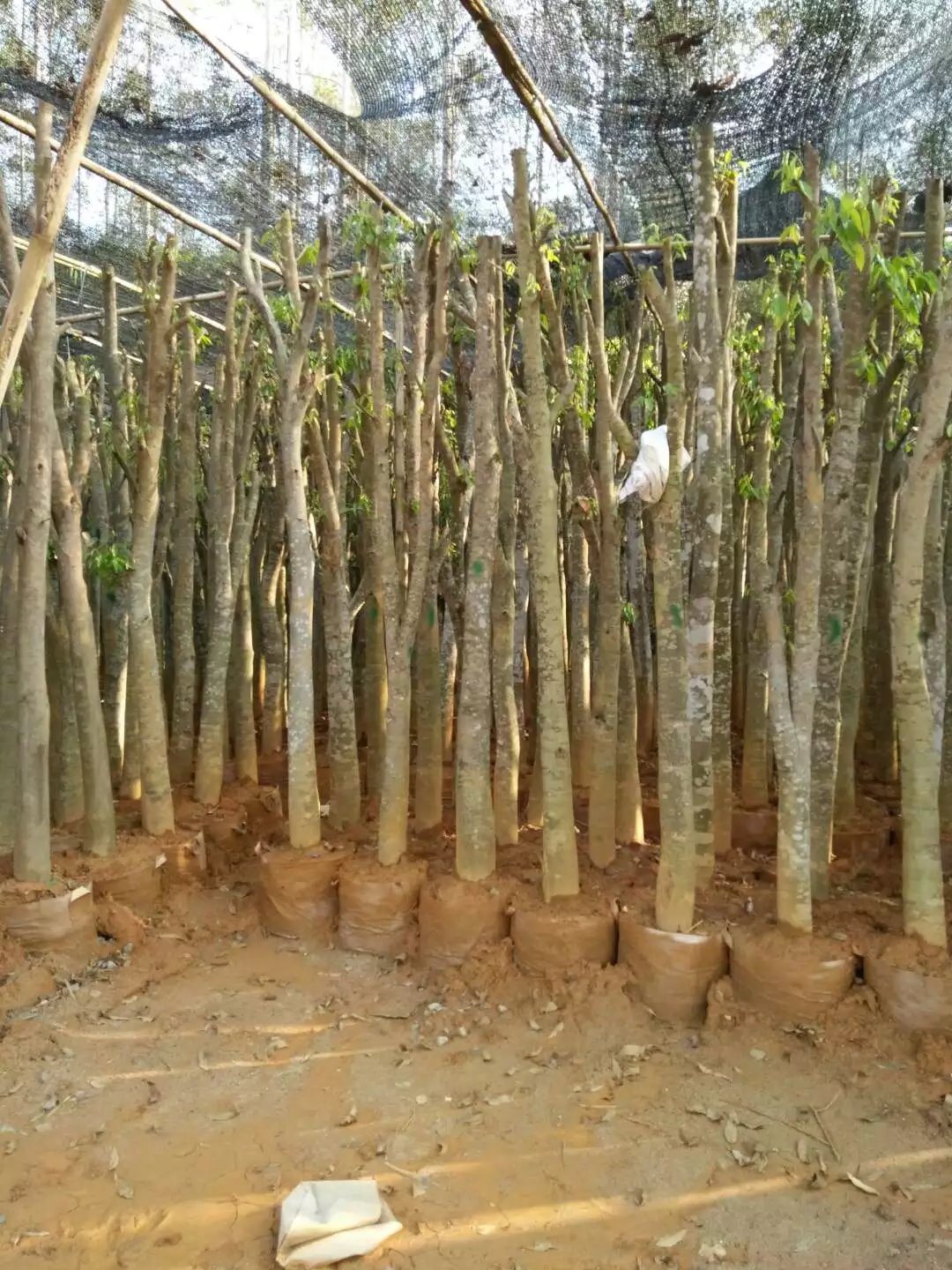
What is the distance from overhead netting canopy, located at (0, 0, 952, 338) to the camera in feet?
17.8

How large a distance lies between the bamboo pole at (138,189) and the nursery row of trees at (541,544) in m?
0.47

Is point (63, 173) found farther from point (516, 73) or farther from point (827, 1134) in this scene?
point (827, 1134)

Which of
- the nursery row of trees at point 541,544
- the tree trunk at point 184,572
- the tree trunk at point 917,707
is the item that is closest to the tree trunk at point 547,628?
the nursery row of trees at point 541,544

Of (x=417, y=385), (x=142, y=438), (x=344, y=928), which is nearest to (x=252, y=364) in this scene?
(x=142, y=438)

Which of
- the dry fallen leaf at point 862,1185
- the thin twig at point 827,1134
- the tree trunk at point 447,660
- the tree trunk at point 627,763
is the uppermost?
the tree trunk at point 447,660

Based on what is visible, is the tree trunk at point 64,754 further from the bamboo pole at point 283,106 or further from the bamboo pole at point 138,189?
the bamboo pole at point 283,106

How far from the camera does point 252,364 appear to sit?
654 cm

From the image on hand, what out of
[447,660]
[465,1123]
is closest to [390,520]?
[447,660]

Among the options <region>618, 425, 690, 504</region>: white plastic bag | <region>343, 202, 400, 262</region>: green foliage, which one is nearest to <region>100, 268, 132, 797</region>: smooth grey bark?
<region>343, 202, 400, 262</region>: green foliage

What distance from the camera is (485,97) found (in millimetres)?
5914

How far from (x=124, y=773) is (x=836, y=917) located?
4.86m

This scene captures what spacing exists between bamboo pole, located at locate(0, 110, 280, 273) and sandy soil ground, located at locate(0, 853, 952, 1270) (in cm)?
451

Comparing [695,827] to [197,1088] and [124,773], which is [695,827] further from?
[124,773]

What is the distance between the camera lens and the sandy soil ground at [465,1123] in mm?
3010
